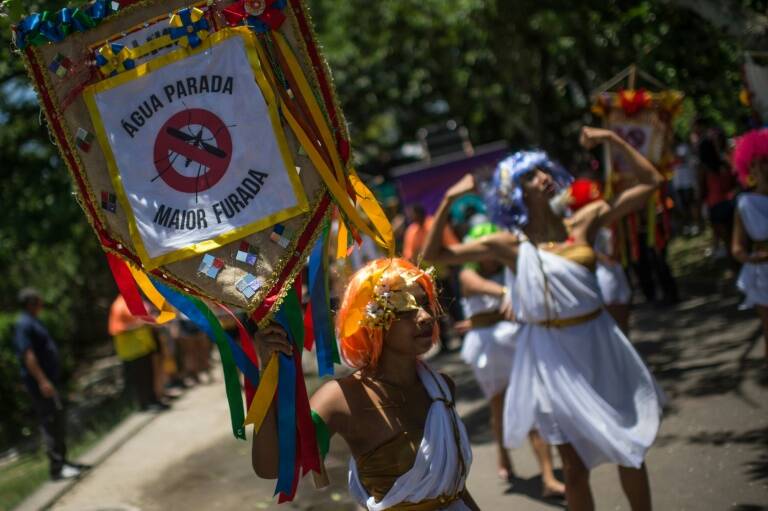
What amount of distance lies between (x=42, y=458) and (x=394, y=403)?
28.2ft

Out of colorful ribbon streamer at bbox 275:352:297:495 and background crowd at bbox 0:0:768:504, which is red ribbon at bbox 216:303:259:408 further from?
background crowd at bbox 0:0:768:504

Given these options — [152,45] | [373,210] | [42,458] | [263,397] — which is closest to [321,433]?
[263,397]

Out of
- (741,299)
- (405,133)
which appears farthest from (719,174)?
(405,133)

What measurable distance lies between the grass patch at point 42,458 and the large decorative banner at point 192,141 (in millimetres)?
6371

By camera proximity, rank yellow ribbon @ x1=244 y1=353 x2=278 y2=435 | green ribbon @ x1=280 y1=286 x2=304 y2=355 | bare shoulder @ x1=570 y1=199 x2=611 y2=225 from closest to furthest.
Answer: yellow ribbon @ x1=244 y1=353 x2=278 y2=435, green ribbon @ x1=280 y1=286 x2=304 y2=355, bare shoulder @ x1=570 y1=199 x2=611 y2=225

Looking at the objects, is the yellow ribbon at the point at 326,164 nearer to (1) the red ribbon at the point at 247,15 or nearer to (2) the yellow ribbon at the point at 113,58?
(1) the red ribbon at the point at 247,15

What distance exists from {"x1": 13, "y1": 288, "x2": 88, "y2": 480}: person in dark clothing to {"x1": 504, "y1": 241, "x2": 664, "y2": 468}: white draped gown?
559cm

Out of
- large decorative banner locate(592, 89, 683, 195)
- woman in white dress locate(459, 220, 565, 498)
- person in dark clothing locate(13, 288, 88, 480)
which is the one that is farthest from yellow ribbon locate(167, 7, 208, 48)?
person in dark clothing locate(13, 288, 88, 480)

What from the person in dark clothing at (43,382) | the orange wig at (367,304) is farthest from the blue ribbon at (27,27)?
the person in dark clothing at (43,382)

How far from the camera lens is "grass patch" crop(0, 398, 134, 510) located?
29.7 ft

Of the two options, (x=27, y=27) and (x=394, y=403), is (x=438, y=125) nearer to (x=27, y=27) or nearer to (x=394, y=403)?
(x=394, y=403)

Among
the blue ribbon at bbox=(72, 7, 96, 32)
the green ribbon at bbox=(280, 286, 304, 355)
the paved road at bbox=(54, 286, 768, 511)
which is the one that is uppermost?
the blue ribbon at bbox=(72, 7, 96, 32)

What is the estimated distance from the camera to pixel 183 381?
46.6ft

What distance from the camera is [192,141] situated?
309 cm
